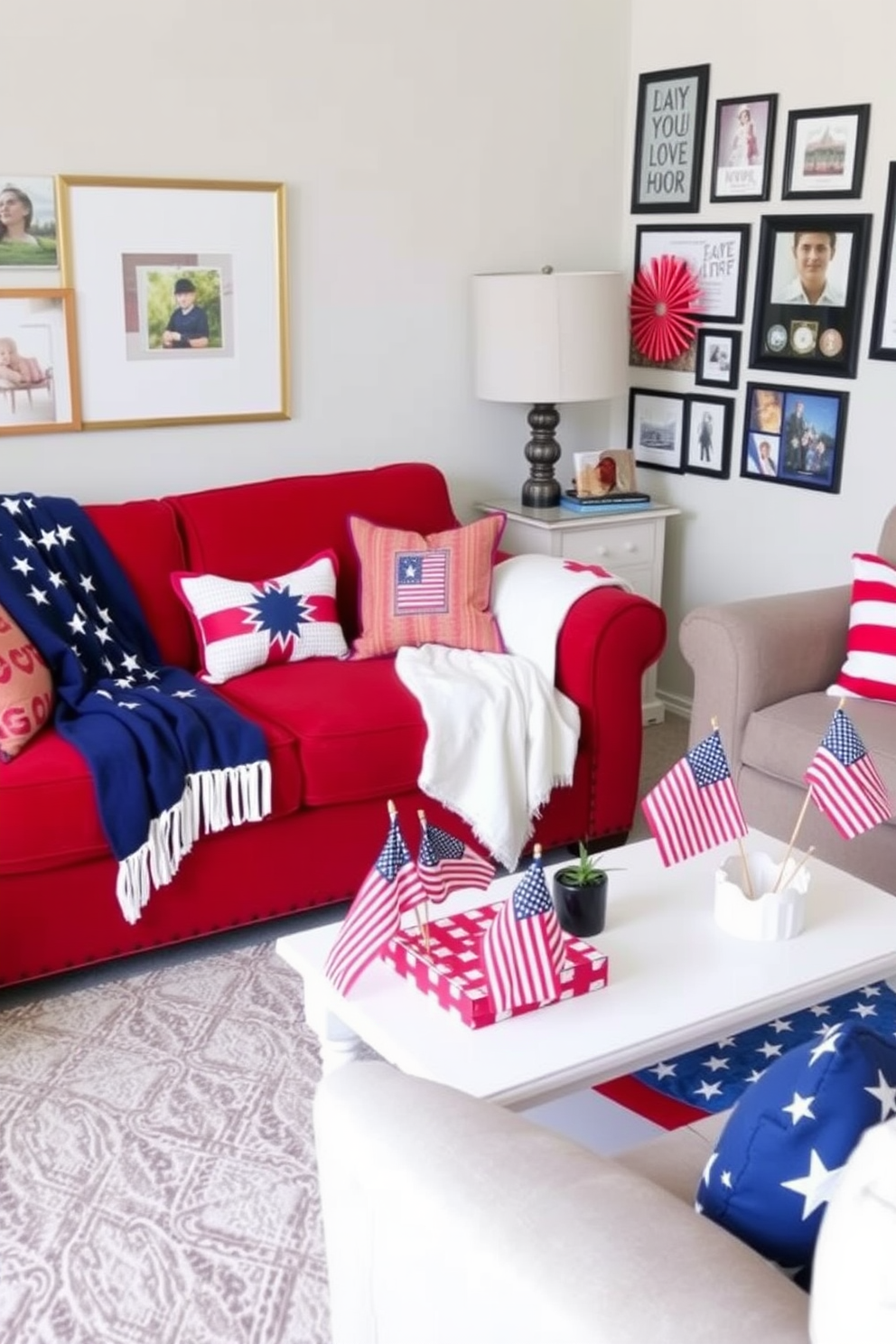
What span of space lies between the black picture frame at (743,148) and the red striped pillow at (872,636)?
1.25m

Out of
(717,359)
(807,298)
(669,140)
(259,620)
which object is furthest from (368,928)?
(669,140)

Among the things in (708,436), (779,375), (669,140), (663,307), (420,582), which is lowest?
(420,582)

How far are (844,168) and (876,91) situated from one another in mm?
192

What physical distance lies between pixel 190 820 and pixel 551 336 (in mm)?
1785

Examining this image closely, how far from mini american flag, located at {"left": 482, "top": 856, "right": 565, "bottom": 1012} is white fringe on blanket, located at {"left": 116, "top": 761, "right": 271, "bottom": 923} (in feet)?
3.29

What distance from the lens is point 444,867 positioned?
2.18 metres

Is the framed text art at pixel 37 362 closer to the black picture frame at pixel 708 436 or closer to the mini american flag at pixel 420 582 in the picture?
the mini american flag at pixel 420 582

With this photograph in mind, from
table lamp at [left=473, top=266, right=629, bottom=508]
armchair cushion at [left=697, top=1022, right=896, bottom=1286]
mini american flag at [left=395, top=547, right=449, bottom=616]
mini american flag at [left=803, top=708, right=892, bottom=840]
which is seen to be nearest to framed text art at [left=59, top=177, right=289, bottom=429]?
table lamp at [left=473, top=266, right=629, bottom=508]

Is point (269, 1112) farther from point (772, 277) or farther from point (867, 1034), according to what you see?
point (772, 277)

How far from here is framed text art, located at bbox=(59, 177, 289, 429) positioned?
140 inches

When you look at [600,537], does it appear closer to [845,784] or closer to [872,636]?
[872,636]

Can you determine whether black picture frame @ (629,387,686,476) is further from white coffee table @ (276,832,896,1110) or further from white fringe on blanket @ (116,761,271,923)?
white coffee table @ (276,832,896,1110)

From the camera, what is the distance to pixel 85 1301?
2.03 m

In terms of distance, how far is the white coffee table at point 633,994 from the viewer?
1949 millimetres
